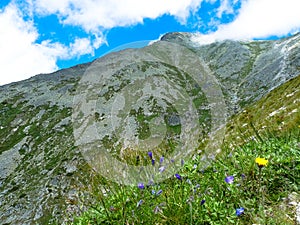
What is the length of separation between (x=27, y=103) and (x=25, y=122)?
670 inches

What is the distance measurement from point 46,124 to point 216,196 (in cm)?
13714

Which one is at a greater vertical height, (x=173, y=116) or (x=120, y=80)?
(x=120, y=80)

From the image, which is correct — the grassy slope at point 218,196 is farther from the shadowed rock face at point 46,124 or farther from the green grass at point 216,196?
the shadowed rock face at point 46,124

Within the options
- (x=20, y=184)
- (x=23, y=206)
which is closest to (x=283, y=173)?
(x=23, y=206)

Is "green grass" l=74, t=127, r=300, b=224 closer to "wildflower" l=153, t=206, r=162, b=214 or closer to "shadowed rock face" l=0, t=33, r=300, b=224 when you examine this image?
"wildflower" l=153, t=206, r=162, b=214

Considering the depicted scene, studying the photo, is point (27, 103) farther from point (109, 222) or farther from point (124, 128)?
point (109, 222)

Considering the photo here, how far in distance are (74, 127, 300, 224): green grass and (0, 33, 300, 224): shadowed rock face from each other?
55164 mm

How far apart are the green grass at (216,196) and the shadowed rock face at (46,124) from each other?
55164 mm

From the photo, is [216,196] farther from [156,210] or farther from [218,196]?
[156,210]

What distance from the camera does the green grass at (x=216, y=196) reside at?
3.82 m

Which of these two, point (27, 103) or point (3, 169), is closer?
point (3, 169)

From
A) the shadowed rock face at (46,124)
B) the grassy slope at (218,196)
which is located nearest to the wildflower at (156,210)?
the grassy slope at (218,196)

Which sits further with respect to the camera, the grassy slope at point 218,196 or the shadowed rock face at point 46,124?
the shadowed rock face at point 46,124

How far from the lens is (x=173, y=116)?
13312 centimetres
